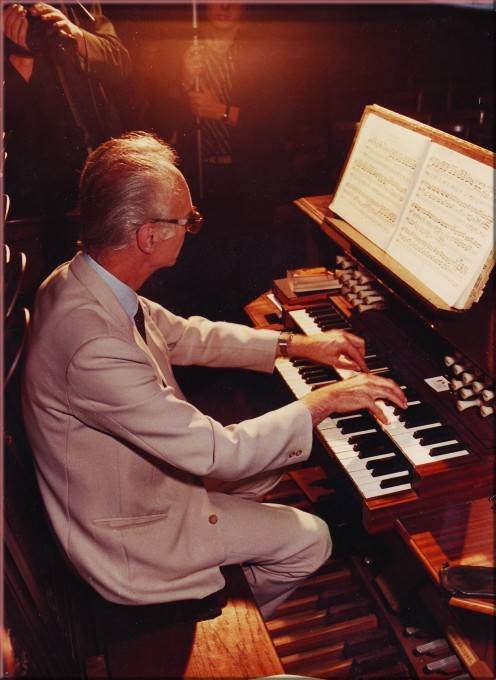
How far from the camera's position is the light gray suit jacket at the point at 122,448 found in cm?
175

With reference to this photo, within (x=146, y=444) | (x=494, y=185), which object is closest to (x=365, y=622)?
(x=146, y=444)

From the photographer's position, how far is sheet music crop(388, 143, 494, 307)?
191 centimetres

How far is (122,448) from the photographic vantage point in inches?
74.9

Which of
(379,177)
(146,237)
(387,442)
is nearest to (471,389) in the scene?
(387,442)

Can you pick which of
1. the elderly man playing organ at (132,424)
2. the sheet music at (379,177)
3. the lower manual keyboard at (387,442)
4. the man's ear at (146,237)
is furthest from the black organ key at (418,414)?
the man's ear at (146,237)

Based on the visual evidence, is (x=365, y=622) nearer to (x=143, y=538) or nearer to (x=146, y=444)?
(x=143, y=538)

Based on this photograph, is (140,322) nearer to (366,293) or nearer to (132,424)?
(132,424)

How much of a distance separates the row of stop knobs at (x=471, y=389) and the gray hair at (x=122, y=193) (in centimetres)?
121

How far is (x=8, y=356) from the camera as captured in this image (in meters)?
1.55

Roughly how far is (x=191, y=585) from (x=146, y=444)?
568 millimetres

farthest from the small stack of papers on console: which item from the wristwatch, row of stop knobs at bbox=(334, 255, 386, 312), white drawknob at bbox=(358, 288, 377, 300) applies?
the wristwatch

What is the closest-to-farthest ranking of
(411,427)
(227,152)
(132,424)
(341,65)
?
(132,424) → (411,427) → (227,152) → (341,65)

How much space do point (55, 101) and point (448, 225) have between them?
240cm

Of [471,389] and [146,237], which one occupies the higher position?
[146,237]
